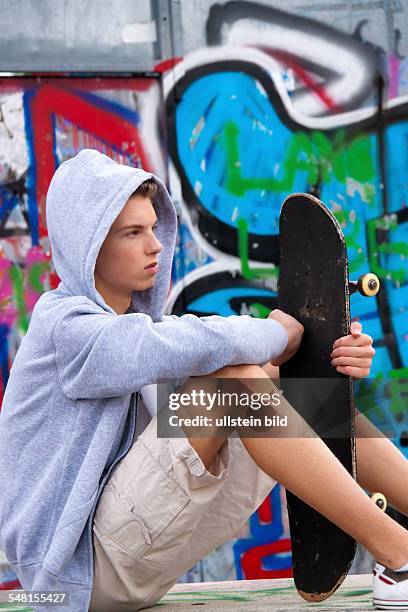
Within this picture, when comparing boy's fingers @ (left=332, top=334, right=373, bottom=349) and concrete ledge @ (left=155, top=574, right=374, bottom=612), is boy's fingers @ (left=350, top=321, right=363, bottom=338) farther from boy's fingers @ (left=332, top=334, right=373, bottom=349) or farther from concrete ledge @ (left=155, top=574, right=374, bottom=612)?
concrete ledge @ (left=155, top=574, right=374, bottom=612)

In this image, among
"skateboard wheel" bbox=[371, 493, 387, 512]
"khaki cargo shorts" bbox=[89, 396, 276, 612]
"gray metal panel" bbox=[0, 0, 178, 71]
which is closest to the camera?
"khaki cargo shorts" bbox=[89, 396, 276, 612]

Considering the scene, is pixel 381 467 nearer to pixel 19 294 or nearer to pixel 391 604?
pixel 391 604

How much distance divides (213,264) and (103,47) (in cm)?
101

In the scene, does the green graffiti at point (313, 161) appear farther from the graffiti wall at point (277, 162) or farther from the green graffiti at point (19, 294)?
the green graffiti at point (19, 294)

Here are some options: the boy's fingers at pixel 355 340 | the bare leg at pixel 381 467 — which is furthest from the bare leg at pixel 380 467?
the boy's fingers at pixel 355 340

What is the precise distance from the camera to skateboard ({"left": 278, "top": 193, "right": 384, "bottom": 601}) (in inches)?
104

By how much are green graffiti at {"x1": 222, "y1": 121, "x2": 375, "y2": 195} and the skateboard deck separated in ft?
4.88

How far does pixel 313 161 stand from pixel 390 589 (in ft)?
7.84

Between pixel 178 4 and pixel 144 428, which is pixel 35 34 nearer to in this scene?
pixel 178 4

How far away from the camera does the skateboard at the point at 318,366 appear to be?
2.63 m

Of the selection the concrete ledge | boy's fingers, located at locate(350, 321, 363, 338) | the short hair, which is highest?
the short hair

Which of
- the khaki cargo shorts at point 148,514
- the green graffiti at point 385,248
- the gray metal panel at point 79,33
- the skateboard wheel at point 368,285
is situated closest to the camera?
the khaki cargo shorts at point 148,514

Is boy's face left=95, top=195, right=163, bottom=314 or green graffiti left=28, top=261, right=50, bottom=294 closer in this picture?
boy's face left=95, top=195, right=163, bottom=314

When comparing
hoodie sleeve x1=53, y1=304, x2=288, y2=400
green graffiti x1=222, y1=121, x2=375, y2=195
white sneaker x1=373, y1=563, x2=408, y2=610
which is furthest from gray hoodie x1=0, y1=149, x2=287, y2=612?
green graffiti x1=222, y1=121, x2=375, y2=195
